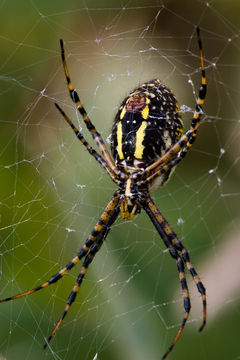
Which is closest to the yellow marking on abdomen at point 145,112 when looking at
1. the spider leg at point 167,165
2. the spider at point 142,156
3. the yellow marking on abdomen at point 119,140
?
the spider at point 142,156

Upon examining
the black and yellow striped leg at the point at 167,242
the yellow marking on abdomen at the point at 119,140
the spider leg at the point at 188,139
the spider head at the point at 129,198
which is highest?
the yellow marking on abdomen at the point at 119,140

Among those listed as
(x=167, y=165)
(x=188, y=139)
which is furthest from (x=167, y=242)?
(x=188, y=139)

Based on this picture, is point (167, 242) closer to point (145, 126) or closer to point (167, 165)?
point (167, 165)

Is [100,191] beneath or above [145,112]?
beneath

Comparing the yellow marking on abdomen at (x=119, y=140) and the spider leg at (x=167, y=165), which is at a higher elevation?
the yellow marking on abdomen at (x=119, y=140)

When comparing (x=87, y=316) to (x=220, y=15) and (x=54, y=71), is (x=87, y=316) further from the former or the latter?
(x=220, y=15)

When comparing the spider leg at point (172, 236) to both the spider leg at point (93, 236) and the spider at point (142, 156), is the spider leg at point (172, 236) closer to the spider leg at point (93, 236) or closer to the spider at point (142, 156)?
the spider at point (142, 156)

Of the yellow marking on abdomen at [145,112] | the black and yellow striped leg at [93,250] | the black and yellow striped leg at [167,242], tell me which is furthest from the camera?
the black and yellow striped leg at [167,242]
